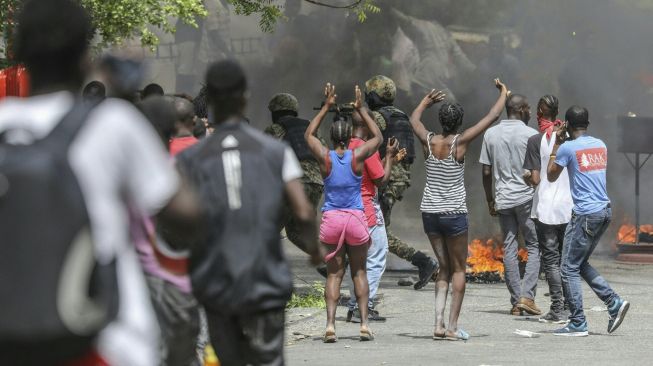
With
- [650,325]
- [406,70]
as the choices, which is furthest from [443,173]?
[406,70]

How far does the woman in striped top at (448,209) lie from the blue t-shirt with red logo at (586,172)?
662 millimetres

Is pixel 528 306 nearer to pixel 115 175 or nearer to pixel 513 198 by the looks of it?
pixel 513 198

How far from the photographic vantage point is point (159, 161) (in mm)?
3178

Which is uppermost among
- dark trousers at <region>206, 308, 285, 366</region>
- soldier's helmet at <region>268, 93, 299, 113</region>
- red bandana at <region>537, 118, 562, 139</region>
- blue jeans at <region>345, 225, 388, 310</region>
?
soldier's helmet at <region>268, 93, 299, 113</region>

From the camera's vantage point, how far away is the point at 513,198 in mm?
11578

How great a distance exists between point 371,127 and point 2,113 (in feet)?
22.2

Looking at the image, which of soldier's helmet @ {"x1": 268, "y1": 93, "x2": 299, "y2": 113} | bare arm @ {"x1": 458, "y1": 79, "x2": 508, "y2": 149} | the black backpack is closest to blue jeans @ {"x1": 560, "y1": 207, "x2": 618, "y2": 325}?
bare arm @ {"x1": 458, "y1": 79, "x2": 508, "y2": 149}

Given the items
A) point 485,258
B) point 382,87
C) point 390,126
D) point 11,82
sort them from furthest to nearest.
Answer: point 485,258 < point 382,87 < point 390,126 < point 11,82

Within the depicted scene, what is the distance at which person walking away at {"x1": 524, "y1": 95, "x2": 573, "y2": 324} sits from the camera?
11.0m

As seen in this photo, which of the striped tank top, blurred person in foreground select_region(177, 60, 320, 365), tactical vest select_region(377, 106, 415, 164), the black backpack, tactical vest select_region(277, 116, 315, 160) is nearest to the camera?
the black backpack

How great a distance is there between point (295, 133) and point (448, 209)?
2.08 meters

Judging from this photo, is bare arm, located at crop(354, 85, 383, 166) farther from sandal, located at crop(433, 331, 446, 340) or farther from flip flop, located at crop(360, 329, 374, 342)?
sandal, located at crop(433, 331, 446, 340)

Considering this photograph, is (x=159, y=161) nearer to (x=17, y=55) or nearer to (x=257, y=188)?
(x=17, y=55)

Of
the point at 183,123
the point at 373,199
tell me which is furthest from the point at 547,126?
the point at 183,123
